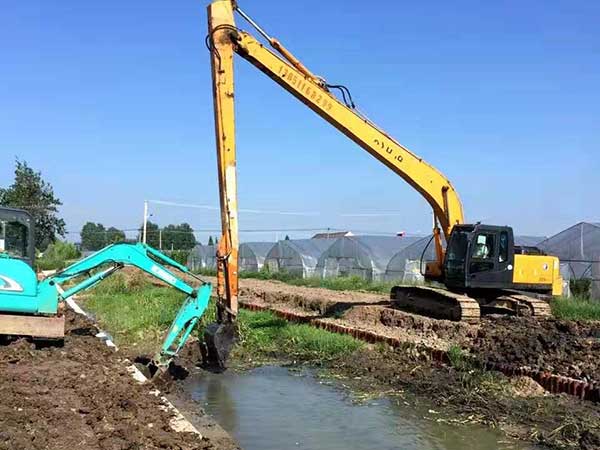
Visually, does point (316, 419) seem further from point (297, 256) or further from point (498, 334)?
point (297, 256)

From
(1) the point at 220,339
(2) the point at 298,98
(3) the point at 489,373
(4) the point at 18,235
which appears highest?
(2) the point at 298,98

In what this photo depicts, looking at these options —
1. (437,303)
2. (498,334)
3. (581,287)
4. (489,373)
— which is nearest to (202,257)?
(581,287)

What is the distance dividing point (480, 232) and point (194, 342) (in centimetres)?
731

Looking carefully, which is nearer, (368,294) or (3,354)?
(3,354)

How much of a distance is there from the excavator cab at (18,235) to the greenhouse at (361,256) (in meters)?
20.1

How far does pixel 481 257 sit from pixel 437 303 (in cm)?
161

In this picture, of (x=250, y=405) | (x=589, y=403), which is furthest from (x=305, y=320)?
(x=589, y=403)

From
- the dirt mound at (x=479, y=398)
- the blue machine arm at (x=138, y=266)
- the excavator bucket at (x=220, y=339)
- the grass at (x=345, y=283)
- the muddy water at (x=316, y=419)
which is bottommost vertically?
the muddy water at (x=316, y=419)

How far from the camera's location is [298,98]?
14352 mm

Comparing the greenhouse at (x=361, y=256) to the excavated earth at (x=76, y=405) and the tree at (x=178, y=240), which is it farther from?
the tree at (x=178, y=240)

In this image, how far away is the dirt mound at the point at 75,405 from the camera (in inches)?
251

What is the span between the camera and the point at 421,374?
11078 mm

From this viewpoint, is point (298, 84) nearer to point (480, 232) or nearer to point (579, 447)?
point (480, 232)

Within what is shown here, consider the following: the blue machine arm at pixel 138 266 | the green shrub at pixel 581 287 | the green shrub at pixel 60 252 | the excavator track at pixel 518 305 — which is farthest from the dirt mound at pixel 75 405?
the green shrub at pixel 60 252
